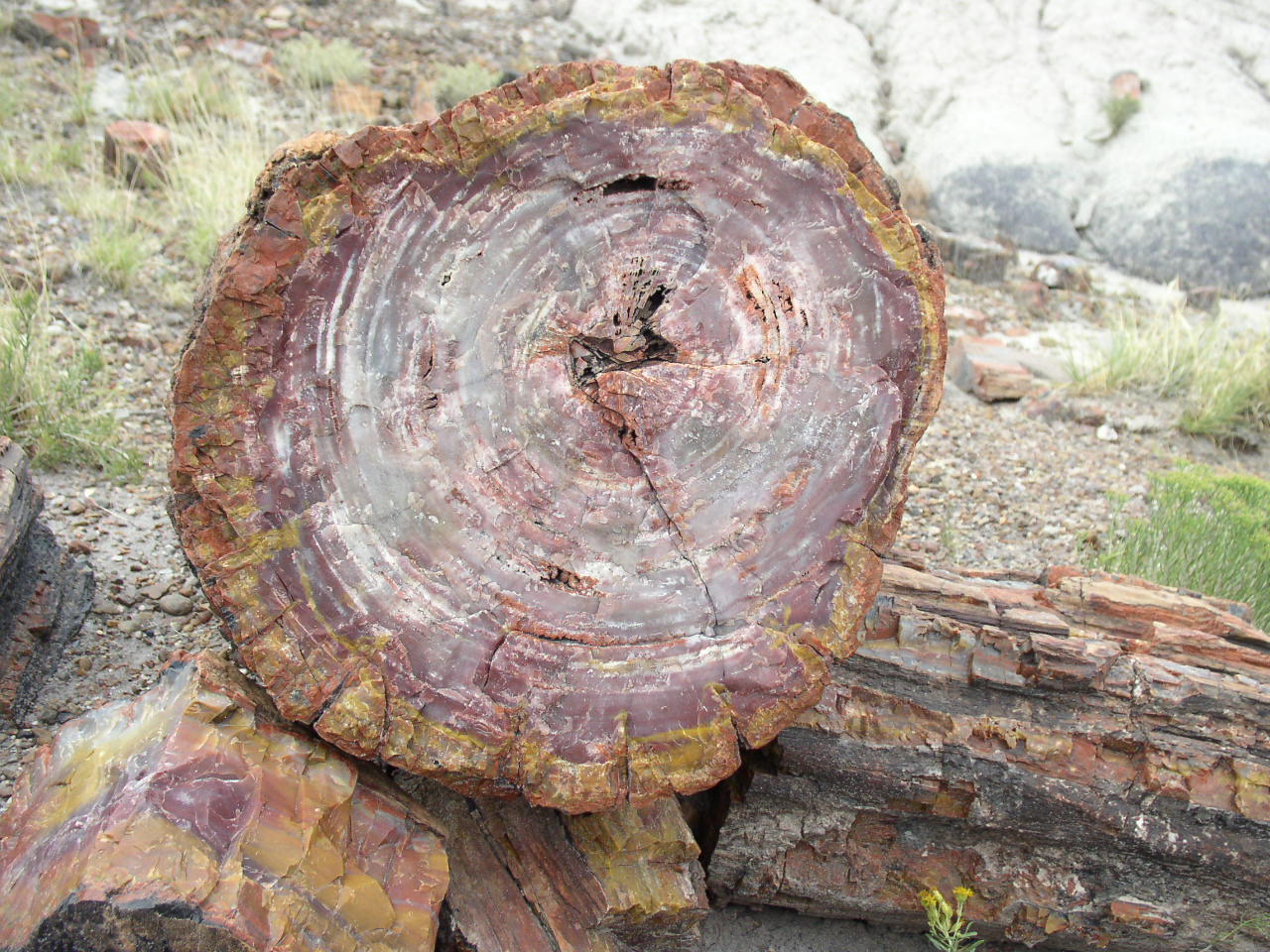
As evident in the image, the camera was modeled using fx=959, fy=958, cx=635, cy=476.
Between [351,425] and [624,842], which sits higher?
[351,425]

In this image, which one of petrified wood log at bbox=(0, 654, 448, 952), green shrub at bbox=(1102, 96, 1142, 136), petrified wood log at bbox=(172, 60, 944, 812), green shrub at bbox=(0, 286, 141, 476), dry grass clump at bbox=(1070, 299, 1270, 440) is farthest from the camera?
green shrub at bbox=(1102, 96, 1142, 136)

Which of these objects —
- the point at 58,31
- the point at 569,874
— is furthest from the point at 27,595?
the point at 58,31

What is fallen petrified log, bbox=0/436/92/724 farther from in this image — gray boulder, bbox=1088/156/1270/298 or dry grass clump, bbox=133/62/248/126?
gray boulder, bbox=1088/156/1270/298

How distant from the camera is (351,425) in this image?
172cm

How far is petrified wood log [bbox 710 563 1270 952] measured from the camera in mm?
2068

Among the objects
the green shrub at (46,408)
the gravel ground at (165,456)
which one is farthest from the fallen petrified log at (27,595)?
the green shrub at (46,408)

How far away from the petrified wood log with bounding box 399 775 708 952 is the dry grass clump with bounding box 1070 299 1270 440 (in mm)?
4182

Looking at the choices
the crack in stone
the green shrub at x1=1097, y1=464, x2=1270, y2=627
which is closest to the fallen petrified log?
the crack in stone

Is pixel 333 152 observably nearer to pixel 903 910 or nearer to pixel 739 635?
pixel 739 635

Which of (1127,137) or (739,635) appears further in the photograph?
(1127,137)

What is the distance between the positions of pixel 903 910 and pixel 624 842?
73cm

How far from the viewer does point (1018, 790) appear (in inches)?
81.2

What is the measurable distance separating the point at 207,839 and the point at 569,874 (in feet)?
2.38

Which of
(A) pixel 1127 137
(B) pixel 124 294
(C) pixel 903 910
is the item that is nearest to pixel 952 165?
(A) pixel 1127 137
